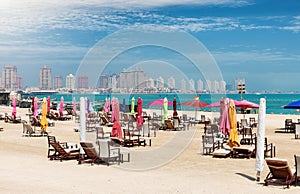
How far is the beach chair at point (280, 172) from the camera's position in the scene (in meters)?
9.23

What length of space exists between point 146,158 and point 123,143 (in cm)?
284

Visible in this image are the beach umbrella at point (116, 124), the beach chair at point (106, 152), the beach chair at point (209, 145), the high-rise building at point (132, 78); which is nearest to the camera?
the beach chair at point (106, 152)

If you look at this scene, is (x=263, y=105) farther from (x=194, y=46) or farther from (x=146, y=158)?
(x=194, y=46)

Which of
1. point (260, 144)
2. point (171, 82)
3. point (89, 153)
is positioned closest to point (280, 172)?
point (260, 144)

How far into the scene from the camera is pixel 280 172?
9.38 meters

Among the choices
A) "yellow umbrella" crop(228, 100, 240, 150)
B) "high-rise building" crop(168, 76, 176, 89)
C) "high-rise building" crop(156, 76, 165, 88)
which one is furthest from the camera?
"high-rise building" crop(156, 76, 165, 88)

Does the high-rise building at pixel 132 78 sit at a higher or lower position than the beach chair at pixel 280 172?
higher

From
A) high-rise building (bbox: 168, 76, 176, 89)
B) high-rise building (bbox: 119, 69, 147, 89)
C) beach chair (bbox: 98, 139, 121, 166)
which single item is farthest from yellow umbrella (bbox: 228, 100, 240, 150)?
high-rise building (bbox: 119, 69, 147, 89)

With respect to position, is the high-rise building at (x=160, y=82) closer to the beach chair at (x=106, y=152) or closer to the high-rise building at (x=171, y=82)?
the high-rise building at (x=171, y=82)

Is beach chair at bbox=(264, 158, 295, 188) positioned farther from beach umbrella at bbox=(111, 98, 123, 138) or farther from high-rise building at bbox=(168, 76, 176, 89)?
high-rise building at bbox=(168, 76, 176, 89)

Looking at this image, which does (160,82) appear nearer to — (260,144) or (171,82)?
(171,82)

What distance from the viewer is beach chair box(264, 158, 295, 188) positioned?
923cm

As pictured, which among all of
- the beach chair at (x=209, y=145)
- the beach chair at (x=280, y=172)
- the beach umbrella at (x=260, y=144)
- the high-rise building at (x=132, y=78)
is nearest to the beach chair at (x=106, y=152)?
the beach chair at (x=209, y=145)

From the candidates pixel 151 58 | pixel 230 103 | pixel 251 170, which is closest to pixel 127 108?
pixel 151 58
